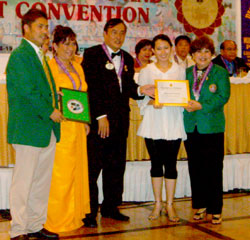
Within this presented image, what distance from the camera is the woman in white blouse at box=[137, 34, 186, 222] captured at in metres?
3.70

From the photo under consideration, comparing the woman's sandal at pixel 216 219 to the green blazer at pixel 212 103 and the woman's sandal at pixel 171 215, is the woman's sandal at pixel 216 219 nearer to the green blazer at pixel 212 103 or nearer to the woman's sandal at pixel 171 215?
the woman's sandal at pixel 171 215

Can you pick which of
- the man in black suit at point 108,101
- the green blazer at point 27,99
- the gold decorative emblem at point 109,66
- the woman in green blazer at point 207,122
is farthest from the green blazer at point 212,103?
the green blazer at point 27,99

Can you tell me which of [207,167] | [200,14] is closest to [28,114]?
[207,167]

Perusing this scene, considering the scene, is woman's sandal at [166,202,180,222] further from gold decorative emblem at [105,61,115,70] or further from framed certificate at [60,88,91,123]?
gold decorative emblem at [105,61,115,70]

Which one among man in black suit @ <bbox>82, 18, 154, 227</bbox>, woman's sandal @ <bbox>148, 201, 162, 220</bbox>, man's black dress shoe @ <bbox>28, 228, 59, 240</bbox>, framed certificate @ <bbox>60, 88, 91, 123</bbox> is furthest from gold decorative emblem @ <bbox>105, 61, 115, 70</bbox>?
man's black dress shoe @ <bbox>28, 228, 59, 240</bbox>

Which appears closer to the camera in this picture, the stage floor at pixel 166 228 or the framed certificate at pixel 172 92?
the stage floor at pixel 166 228

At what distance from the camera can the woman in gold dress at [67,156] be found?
3428 millimetres

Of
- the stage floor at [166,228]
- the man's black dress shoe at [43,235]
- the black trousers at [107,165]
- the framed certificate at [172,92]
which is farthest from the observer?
the black trousers at [107,165]

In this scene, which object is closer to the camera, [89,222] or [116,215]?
[89,222]

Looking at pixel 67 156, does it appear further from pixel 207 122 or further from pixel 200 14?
→ pixel 200 14

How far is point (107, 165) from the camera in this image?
386 cm

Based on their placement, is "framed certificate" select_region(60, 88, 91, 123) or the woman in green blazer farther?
the woman in green blazer

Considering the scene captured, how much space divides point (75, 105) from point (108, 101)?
45cm

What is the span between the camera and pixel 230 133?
191 inches
